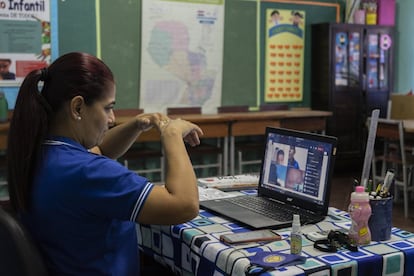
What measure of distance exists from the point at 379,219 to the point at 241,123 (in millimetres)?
3731

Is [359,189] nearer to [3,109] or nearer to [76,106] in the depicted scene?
[76,106]

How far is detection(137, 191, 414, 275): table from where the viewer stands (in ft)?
4.25

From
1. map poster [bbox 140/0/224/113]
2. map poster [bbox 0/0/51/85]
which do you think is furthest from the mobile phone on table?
map poster [bbox 140/0/224/113]

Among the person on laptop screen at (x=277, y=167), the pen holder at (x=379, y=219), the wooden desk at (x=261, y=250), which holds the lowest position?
the wooden desk at (x=261, y=250)

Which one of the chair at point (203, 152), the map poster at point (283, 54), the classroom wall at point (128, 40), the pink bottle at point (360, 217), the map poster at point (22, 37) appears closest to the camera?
the pink bottle at point (360, 217)

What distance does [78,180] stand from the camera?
1.25m

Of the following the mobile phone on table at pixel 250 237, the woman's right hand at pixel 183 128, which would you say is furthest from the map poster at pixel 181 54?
the mobile phone on table at pixel 250 237

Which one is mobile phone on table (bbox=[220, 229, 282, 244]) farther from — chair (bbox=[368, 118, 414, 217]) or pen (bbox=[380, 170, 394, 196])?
chair (bbox=[368, 118, 414, 217])

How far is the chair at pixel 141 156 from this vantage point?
15.6 feet

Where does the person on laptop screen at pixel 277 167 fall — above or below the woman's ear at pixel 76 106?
below

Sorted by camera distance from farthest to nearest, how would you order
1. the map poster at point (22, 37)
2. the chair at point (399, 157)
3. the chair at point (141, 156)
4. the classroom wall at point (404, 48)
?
the classroom wall at point (404, 48), the chair at point (141, 156), the map poster at point (22, 37), the chair at point (399, 157)

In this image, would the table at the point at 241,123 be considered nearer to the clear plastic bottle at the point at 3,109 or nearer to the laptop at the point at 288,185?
the clear plastic bottle at the point at 3,109

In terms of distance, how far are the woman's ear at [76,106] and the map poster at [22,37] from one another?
3.66 m

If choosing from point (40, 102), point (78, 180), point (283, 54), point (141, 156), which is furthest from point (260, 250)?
point (283, 54)
